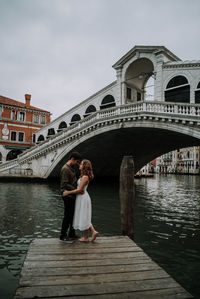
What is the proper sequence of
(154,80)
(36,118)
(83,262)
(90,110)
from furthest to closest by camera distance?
(36,118) < (90,110) < (154,80) < (83,262)

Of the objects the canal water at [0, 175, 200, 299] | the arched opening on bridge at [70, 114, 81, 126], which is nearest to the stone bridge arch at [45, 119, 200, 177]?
the arched opening on bridge at [70, 114, 81, 126]

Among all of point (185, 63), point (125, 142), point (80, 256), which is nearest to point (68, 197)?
point (80, 256)

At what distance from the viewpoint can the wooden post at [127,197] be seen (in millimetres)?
4094

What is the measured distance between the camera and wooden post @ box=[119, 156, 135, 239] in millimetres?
4094

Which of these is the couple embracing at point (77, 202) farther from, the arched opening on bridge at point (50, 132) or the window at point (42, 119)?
the window at point (42, 119)

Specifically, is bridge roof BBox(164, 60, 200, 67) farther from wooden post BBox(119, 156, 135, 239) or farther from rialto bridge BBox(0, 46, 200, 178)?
wooden post BBox(119, 156, 135, 239)

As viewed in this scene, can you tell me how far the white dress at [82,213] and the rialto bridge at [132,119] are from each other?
866cm

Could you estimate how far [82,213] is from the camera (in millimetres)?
3389

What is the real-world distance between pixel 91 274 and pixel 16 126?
1054 inches

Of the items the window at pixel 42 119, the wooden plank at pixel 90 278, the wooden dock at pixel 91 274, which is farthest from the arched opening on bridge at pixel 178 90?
the window at pixel 42 119

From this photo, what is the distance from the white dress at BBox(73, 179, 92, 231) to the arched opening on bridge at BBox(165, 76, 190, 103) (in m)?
12.2

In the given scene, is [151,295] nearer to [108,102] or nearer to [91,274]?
[91,274]

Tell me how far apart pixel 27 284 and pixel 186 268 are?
110 inches

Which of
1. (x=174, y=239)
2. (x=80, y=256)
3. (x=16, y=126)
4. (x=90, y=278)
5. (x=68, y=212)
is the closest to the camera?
(x=90, y=278)
